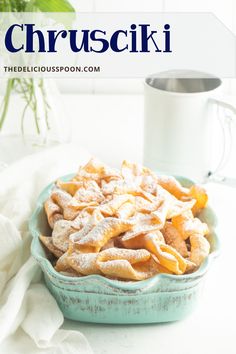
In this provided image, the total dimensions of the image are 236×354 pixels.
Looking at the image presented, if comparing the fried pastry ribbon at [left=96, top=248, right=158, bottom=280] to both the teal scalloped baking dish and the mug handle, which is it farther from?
the mug handle

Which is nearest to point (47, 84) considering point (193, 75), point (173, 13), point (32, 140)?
point (32, 140)

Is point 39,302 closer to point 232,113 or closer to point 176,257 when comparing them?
point 176,257

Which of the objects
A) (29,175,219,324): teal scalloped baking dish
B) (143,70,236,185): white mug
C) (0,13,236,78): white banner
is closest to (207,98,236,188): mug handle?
(143,70,236,185): white mug

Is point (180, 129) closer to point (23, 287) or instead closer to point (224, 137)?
point (224, 137)

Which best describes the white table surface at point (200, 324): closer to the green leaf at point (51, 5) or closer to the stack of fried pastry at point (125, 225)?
the stack of fried pastry at point (125, 225)

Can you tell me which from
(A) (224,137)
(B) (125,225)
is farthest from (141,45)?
(B) (125,225)

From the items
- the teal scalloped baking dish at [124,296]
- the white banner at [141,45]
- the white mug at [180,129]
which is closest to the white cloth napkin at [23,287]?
the teal scalloped baking dish at [124,296]
